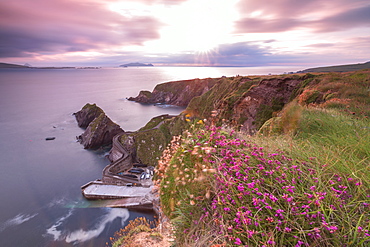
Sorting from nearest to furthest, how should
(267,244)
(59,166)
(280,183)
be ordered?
(267,244), (280,183), (59,166)

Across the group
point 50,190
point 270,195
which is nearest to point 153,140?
point 50,190

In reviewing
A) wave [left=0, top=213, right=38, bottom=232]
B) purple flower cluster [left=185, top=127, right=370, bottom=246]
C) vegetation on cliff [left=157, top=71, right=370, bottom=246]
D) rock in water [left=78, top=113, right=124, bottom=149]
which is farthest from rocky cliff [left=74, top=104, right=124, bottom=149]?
purple flower cluster [left=185, top=127, right=370, bottom=246]

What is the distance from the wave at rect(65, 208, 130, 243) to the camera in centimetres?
2519

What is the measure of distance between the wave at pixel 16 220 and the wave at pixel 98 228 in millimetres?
10673

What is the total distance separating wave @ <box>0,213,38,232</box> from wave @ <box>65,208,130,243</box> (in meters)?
10.7

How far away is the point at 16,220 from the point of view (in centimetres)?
3028

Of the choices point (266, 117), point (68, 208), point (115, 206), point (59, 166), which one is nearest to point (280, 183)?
point (266, 117)

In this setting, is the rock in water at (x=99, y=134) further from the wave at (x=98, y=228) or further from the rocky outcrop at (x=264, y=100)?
the rocky outcrop at (x=264, y=100)

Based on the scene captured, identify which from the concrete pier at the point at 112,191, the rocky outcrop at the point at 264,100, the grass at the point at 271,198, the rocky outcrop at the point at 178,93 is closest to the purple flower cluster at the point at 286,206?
the grass at the point at 271,198

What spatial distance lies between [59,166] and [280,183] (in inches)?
2228

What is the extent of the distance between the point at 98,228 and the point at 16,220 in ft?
51.0

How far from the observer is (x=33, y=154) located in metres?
55.1

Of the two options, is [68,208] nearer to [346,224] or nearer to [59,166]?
[59,166]

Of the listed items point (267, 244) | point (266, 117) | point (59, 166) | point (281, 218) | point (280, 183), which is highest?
point (280, 183)
